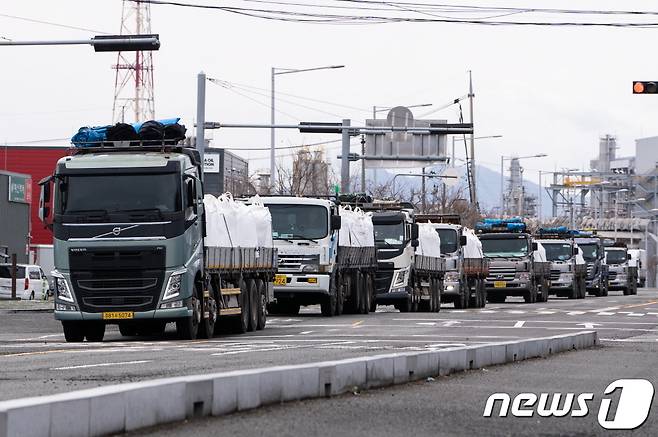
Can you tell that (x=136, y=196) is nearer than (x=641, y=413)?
No

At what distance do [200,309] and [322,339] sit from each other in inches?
89.1

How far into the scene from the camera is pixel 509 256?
6119 cm

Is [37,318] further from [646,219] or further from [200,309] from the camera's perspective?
[646,219]

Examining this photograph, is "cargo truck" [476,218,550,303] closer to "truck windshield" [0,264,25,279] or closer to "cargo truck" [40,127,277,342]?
"truck windshield" [0,264,25,279]

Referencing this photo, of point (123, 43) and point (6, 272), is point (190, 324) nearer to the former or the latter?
point (123, 43)

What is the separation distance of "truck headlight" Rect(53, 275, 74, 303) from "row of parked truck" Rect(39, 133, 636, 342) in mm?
23

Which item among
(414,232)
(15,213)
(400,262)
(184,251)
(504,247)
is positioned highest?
(15,213)

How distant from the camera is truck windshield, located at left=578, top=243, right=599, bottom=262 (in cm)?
7812

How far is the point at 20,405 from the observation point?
864cm

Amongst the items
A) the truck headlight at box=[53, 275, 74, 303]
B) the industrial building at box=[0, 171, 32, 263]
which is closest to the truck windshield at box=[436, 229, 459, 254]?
the truck headlight at box=[53, 275, 74, 303]

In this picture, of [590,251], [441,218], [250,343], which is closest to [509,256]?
[441,218]

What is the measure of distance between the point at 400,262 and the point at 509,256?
16632mm

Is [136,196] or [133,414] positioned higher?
[136,196]

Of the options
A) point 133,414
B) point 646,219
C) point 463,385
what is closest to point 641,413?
point 463,385
